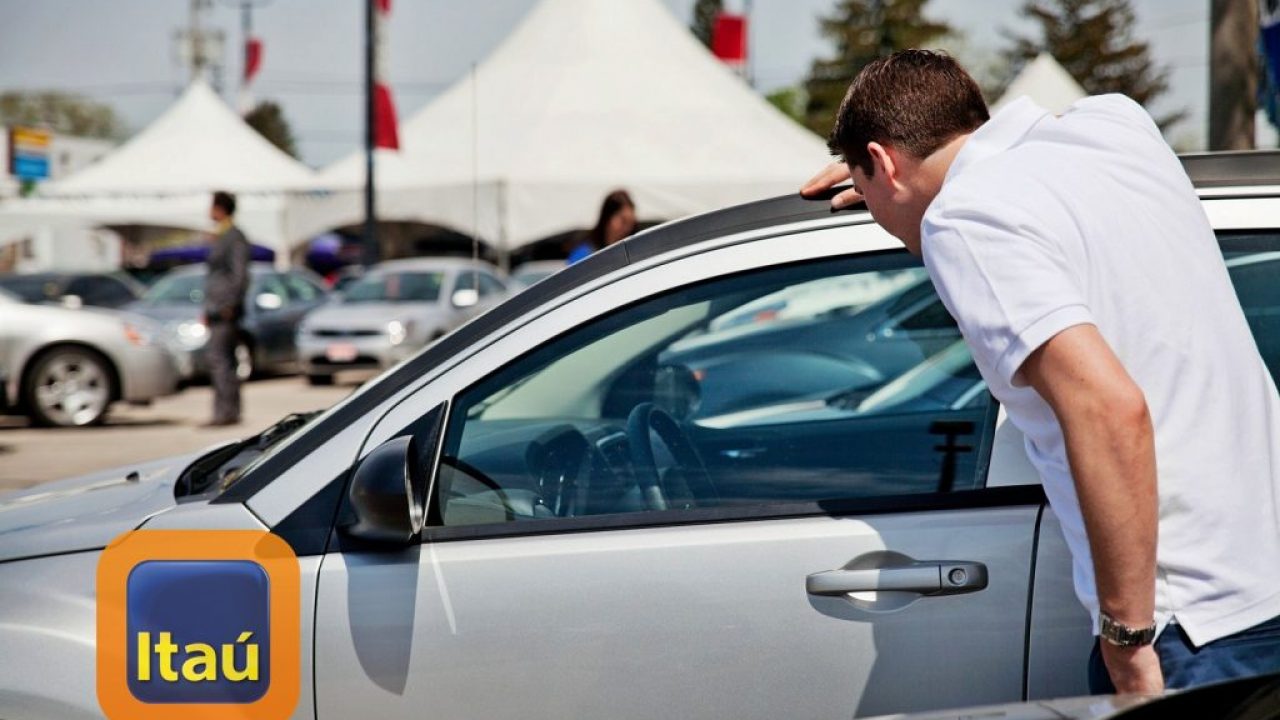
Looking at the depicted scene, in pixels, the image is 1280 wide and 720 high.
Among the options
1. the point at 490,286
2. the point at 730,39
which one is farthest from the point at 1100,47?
the point at 490,286

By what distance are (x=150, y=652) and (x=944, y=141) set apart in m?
1.53

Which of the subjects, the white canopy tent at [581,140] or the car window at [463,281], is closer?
the car window at [463,281]

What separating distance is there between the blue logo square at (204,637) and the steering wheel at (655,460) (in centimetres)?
68

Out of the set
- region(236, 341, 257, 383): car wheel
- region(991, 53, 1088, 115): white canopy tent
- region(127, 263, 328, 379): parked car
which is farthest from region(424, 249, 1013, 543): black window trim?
region(991, 53, 1088, 115): white canopy tent

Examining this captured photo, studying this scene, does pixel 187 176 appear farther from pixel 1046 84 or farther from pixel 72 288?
pixel 1046 84

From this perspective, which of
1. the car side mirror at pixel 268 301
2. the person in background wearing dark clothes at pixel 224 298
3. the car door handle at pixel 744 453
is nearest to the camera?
the car door handle at pixel 744 453

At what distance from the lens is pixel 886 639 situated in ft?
7.18

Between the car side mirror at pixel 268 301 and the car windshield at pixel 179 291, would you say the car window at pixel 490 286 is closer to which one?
the car side mirror at pixel 268 301

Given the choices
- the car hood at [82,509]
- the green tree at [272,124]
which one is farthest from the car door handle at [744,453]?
the green tree at [272,124]

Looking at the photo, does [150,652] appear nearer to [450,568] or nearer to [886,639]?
[450,568]

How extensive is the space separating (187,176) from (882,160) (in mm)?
30791

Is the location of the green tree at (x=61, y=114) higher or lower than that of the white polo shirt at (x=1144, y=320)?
higher

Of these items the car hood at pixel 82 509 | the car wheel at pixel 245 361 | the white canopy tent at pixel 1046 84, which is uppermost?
the white canopy tent at pixel 1046 84

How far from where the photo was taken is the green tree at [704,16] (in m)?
93.4
